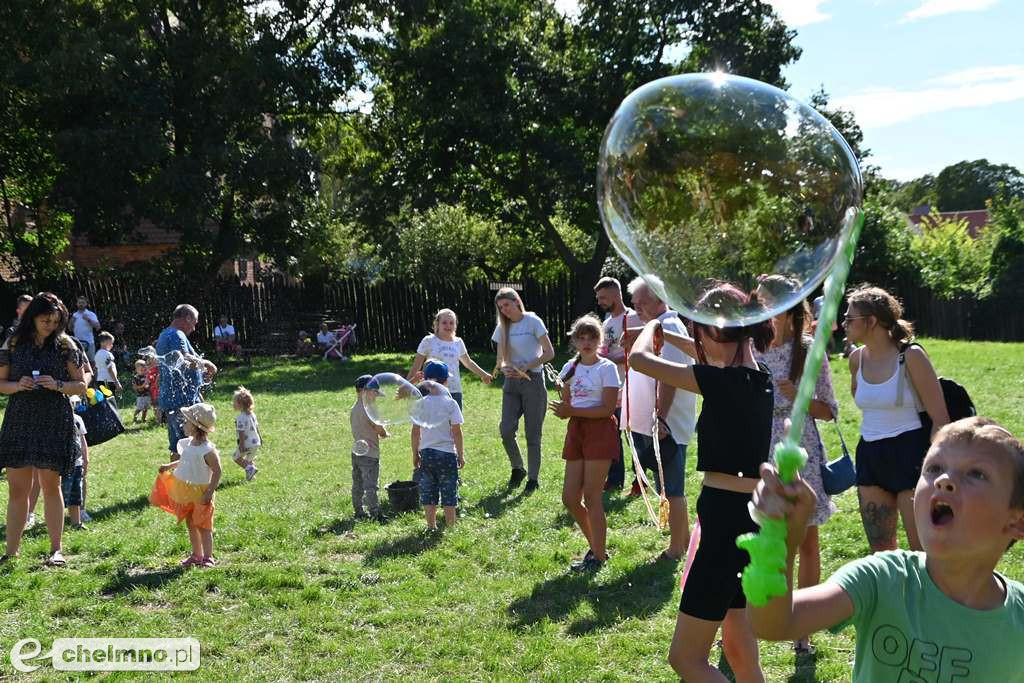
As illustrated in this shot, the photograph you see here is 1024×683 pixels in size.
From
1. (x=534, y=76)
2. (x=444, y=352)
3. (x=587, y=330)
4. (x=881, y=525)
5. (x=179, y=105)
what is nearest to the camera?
(x=881, y=525)

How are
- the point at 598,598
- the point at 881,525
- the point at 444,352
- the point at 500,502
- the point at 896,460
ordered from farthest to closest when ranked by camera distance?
the point at 444,352 → the point at 500,502 → the point at 598,598 → the point at 881,525 → the point at 896,460

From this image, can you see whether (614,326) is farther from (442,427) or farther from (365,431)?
(365,431)

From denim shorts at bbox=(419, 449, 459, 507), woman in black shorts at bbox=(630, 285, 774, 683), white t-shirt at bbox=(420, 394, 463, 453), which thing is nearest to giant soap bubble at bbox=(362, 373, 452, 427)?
white t-shirt at bbox=(420, 394, 463, 453)

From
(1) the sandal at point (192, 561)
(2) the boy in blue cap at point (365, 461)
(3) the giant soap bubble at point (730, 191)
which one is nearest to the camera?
(3) the giant soap bubble at point (730, 191)

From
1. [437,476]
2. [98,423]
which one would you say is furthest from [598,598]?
[98,423]

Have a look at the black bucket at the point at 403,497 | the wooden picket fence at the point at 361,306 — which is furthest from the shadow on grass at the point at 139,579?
the wooden picket fence at the point at 361,306

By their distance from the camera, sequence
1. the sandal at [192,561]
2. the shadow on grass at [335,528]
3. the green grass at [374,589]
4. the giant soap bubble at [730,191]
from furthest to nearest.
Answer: the shadow on grass at [335,528]
the sandal at [192,561]
the green grass at [374,589]
the giant soap bubble at [730,191]

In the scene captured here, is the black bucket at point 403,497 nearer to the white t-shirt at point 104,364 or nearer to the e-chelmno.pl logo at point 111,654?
the e-chelmno.pl logo at point 111,654

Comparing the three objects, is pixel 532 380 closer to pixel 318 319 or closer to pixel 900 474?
pixel 900 474

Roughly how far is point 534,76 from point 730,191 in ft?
69.2

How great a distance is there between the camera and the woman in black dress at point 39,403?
6754 mm

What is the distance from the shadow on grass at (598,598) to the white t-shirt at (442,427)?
1718 mm

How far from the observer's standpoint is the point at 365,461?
8.49m

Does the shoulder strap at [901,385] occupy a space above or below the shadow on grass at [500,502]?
above
